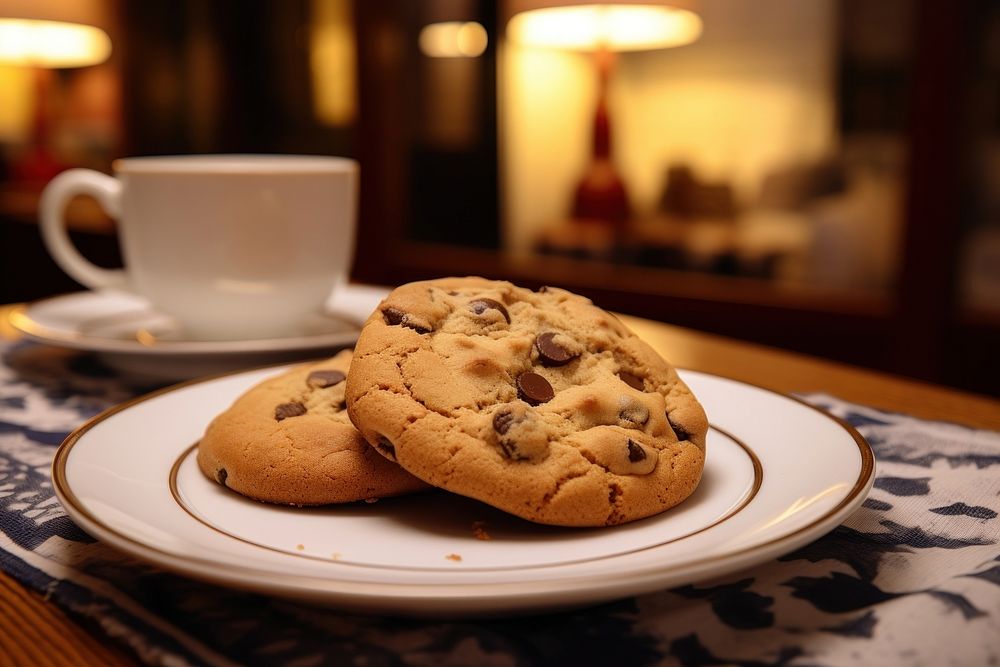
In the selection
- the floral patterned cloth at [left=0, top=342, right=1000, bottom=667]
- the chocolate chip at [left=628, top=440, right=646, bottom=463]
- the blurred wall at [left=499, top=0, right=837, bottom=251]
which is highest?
the blurred wall at [left=499, top=0, right=837, bottom=251]

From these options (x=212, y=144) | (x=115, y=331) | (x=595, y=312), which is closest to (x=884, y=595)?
(x=595, y=312)

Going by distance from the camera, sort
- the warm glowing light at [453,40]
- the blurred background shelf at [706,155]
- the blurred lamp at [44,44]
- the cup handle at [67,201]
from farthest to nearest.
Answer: the blurred lamp at [44,44] → the warm glowing light at [453,40] → the blurred background shelf at [706,155] → the cup handle at [67,201]

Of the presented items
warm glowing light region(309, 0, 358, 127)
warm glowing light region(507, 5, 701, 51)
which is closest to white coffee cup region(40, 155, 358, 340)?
warm glowing light region(507, 5, 701, 51)

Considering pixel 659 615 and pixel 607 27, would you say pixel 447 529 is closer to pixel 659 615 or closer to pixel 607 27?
pixel 659 615

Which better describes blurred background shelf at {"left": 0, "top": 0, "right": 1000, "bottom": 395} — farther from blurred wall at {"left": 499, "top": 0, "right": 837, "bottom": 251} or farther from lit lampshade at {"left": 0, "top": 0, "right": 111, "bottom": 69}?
lit lampshade at {"left": 0, "top": 0, "right": 111, "bottom": 69}

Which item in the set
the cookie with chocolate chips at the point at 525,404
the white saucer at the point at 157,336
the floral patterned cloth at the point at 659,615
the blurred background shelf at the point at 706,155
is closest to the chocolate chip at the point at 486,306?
Result: the cookie with chocolate chips at the point at 525,404

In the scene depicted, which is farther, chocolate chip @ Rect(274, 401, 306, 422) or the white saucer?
the white saucer

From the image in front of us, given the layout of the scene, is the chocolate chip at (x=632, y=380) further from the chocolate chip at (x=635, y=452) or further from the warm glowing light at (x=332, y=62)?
the warm glowing light at (x=332, y=62)
